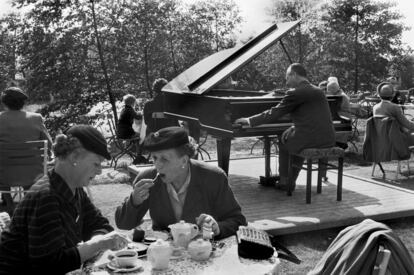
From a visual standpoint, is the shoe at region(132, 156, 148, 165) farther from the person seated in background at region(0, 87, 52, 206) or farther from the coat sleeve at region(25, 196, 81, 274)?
the coat sleeve at region(25, 196, 81, 274)

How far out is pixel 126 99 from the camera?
9.42 meters

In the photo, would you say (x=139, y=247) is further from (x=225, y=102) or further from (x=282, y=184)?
(x=282, y=184)

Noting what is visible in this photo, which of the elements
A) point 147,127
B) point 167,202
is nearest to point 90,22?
A: point 147,127

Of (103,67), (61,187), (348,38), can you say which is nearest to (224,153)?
(61,187)

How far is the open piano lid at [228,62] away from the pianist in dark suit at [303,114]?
715 mm

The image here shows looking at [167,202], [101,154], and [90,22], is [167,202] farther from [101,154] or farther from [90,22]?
[90,22]

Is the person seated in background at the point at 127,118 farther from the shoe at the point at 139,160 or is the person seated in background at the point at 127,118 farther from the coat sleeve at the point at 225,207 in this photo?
the coat sleeve at the point at 225,207

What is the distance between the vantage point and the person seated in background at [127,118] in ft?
31.0

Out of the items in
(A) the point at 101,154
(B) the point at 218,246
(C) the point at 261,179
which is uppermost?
(A) the point at 101,154

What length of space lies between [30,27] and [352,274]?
11.8 m

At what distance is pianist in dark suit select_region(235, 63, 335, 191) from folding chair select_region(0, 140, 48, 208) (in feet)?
7.62

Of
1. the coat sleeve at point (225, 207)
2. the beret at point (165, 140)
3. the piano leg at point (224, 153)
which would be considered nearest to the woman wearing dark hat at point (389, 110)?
the piano leg at point (224, 153)

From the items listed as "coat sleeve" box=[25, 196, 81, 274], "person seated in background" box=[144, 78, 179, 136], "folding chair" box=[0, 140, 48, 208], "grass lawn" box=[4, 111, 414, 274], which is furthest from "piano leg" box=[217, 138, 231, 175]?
"coat sleeve" box=[25, 196, 81, 274]

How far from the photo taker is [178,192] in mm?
3178
